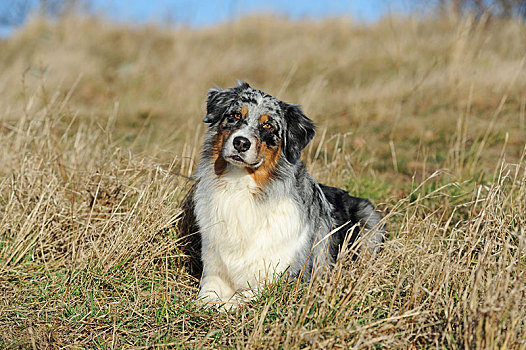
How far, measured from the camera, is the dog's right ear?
385cm

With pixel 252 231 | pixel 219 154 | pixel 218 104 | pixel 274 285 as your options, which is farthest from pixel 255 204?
pixel 218 104

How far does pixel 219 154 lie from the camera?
3.69 metres

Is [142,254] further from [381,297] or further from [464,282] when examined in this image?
[464,282]

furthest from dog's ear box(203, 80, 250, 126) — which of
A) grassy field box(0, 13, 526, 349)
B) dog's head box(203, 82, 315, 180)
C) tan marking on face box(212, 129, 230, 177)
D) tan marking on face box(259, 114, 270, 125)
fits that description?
grassy field box(0, 13, 526, 349)

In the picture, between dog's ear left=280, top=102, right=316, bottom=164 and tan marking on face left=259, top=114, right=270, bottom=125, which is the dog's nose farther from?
dog's ear left=280, top=102, right=316, bottom=164

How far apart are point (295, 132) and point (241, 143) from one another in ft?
1.99

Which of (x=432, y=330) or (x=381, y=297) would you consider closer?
(x=432, y=330)

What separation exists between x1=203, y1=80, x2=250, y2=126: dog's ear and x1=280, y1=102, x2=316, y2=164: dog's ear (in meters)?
0.38

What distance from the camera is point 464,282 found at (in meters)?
3.16

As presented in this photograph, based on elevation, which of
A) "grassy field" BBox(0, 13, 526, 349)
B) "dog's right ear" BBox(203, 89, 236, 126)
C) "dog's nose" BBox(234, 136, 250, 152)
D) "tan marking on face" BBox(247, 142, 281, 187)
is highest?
"dog's right ear" BBox(203, 89, 236, 126)

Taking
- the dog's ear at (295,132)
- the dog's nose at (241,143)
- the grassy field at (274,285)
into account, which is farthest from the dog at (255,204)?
the grassy field at (274,285)

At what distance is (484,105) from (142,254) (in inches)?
286

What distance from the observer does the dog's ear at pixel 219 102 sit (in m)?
3.85

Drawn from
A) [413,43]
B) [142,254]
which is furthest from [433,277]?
[413,43]
